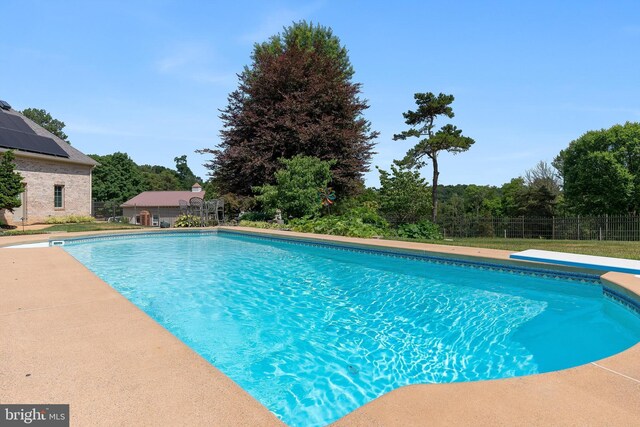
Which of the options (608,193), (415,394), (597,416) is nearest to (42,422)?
(415,394)

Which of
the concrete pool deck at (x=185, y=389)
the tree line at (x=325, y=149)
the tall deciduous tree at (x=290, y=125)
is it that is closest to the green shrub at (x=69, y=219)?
the tree line at (x=325, y=149)

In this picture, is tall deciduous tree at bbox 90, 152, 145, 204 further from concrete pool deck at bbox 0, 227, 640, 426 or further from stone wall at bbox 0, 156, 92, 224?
concrete pool deck at bbox 0, 227, 640, 426

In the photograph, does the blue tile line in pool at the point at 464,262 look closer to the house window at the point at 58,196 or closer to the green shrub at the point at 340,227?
the green shrub at the point at 340,227

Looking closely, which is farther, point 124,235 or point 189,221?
point 189,221

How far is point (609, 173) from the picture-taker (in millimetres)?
23766

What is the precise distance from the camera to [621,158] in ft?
79.4

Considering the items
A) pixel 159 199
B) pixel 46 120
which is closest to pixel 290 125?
pixel 159 199

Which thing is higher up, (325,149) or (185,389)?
(325,149)

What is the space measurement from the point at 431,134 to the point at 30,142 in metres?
23.3

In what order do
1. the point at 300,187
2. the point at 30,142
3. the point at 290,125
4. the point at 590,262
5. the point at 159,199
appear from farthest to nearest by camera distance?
the point at 159,199 → the point at 30,142 → the point at 290,125 → the point at 300,187 → the point at 590,262

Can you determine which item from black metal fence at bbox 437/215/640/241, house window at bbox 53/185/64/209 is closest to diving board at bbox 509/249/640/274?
black metal fence at bbox 437/215/640/241

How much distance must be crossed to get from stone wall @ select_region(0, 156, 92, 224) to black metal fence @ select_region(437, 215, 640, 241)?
71.1 feet

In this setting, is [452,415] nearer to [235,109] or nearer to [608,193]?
[235,109]

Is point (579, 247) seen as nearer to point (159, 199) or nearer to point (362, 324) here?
point (362, 324)
